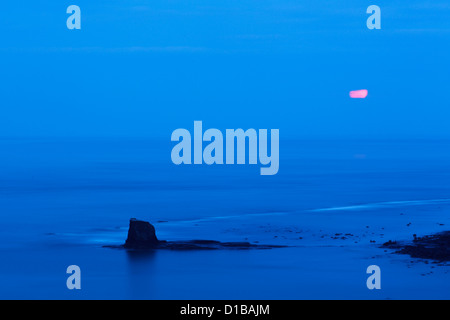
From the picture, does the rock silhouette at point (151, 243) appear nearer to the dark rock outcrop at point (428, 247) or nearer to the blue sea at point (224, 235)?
the blue sea at point (224, 235)

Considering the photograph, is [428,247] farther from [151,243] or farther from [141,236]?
[141,236]

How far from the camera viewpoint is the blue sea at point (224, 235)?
33.0 m

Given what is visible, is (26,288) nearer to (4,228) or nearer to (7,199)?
(4,228)

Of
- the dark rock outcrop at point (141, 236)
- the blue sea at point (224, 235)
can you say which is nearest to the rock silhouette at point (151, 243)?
the dark rock outcrop at point (141, 236)

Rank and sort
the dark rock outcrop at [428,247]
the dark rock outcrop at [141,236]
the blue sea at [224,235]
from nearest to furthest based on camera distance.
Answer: the dark rock outcrop at [428,247]
the blue sea at [224,235]
the dark rock outcrop at [141,236]

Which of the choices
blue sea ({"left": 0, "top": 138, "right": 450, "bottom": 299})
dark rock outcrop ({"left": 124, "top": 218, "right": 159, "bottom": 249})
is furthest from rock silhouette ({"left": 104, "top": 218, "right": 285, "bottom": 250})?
blue sea ({"left": 0, "top": 138, "right": 450, "bottom": 299})

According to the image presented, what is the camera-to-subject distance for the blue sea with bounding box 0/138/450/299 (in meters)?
33.0

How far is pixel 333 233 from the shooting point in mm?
44250

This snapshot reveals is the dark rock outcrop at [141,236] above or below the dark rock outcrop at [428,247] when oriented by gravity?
above

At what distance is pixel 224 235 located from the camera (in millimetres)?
44250

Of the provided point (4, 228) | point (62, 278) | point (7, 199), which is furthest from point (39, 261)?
point (7, 199)

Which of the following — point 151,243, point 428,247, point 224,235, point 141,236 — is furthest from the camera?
point 224,235

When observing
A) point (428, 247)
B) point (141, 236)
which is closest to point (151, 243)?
point (141, 236)
